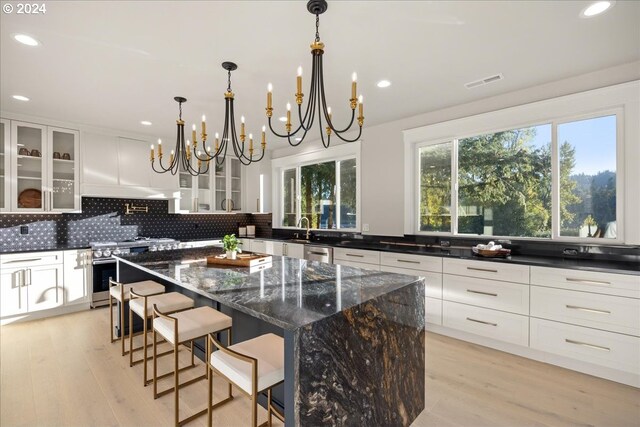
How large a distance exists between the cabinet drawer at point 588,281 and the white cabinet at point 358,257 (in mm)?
1636

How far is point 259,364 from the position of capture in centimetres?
143

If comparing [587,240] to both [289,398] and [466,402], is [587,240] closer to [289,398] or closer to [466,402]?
[466,402]

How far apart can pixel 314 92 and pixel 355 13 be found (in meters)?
0.57

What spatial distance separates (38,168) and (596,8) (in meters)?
5.85

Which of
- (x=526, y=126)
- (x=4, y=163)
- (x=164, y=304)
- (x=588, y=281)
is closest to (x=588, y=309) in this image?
(x=588, y=281)

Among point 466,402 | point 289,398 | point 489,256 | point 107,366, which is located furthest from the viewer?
point 489,256

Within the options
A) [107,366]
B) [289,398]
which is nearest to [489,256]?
[289,398]

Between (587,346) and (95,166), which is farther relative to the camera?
(95,166)

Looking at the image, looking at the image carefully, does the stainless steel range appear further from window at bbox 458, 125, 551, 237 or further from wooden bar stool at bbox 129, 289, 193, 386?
window at bbox 458, 125, 551, 237

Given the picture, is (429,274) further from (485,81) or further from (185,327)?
(185,327)

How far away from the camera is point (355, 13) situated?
6.45ft

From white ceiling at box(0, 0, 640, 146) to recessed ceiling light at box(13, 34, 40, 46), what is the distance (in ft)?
0.14

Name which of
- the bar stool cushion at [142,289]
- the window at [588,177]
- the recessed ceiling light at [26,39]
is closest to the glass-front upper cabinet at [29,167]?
the bar stool cushion at [142,289]

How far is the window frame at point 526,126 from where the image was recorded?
2.73 meters
